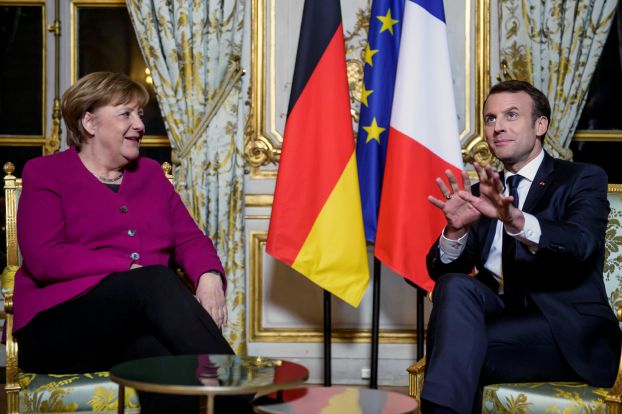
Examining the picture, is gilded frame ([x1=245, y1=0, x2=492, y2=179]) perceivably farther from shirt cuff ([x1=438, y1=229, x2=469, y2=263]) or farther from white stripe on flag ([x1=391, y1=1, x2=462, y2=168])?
shirt cuff ([x1=438, y1=229, x2=469, y2=263])

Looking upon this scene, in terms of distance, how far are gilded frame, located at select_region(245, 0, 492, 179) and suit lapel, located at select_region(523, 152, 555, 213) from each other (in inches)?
59.5

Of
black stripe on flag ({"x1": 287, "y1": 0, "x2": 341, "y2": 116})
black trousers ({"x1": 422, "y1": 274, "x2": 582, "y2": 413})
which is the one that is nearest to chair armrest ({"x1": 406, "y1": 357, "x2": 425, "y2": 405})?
black trousers ({"x1": 422, "y1": 274, "x2": 582, "y2": 413})

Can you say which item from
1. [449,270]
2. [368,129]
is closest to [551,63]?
[368,129]

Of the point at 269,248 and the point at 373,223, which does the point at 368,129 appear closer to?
the point at 373,223

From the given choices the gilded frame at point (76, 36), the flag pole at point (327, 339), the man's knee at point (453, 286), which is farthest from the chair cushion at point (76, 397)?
the gilded frame at point (76, 36)

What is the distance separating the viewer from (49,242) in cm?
244

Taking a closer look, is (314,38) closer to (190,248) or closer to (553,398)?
(190,248)

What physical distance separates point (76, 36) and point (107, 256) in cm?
206

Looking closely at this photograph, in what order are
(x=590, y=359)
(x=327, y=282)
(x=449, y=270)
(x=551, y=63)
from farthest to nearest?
(x=551, y=63) < (x=327, y=282) < (x=449, y=270) < (x=590, y=359)

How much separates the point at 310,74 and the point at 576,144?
1.46 meters

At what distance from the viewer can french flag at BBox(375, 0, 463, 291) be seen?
11.3 feet

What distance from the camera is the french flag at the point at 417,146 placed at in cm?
346

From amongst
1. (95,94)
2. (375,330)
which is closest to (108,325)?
(95,94)

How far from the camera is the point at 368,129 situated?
3.69 m
